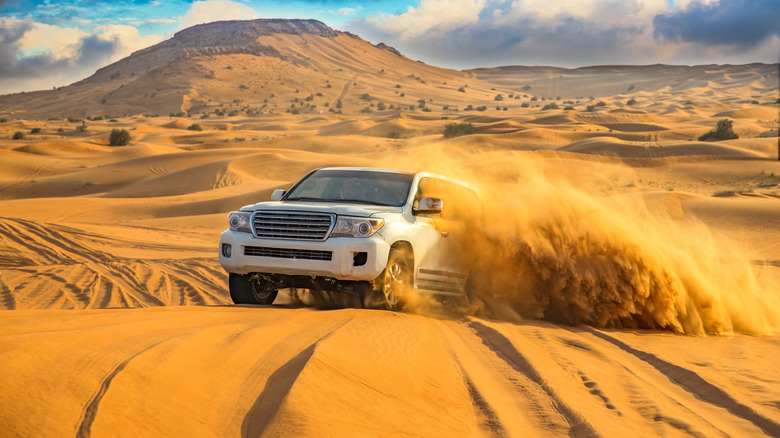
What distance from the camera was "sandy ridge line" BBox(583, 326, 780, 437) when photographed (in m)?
4.62

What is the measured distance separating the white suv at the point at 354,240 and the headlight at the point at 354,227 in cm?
1

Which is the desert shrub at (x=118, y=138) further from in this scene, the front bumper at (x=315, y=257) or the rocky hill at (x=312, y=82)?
the front bumper at (x=315, y=257)

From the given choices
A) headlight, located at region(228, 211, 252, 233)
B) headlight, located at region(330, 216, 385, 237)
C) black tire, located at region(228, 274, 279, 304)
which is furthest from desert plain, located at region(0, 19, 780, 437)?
headlight, located at region(228, 211, 252, 233)

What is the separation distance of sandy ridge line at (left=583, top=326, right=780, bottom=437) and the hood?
109 inches

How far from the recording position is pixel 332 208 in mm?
7715

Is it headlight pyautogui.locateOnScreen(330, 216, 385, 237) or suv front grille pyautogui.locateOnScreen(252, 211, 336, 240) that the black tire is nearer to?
suv front grille pyautogui.locateOnScreen(252, 211, 336, 240)

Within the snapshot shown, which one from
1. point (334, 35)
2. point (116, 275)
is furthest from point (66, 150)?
point (334, 35)

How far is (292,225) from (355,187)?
1313 mm

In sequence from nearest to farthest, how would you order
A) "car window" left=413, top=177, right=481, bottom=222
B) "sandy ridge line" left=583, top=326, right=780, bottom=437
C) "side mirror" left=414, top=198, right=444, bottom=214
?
"sandy ridge line" left=583, top=326, right=780, bottom=437
"side mirror" left=414, top=198, right=444, bottom=214
"car window" left=413, top=177, right=481, bottom=222

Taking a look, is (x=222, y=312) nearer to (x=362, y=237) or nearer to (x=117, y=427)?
(x=362, y=237)

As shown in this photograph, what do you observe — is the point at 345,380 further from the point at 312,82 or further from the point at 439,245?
the point at 312,82

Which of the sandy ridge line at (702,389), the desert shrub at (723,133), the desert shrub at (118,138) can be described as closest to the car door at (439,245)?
the sandy ridge line at (702,389)

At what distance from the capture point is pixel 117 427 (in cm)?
344

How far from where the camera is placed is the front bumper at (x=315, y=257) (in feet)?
24.2
